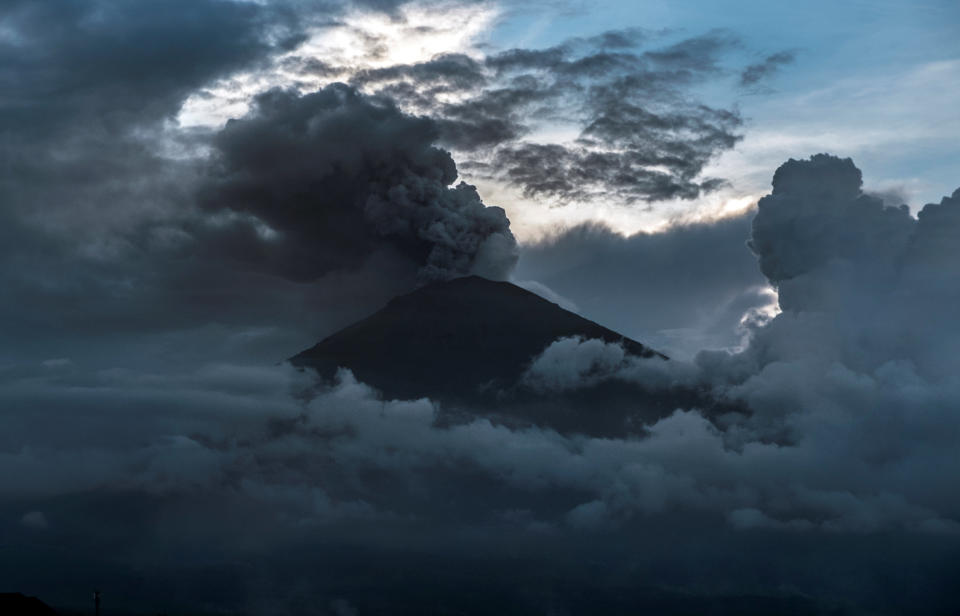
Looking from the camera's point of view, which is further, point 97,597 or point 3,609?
point 3,609

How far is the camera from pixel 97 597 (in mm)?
71688

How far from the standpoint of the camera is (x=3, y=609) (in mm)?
77438

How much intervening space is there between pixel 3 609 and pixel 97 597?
30.8 ft
